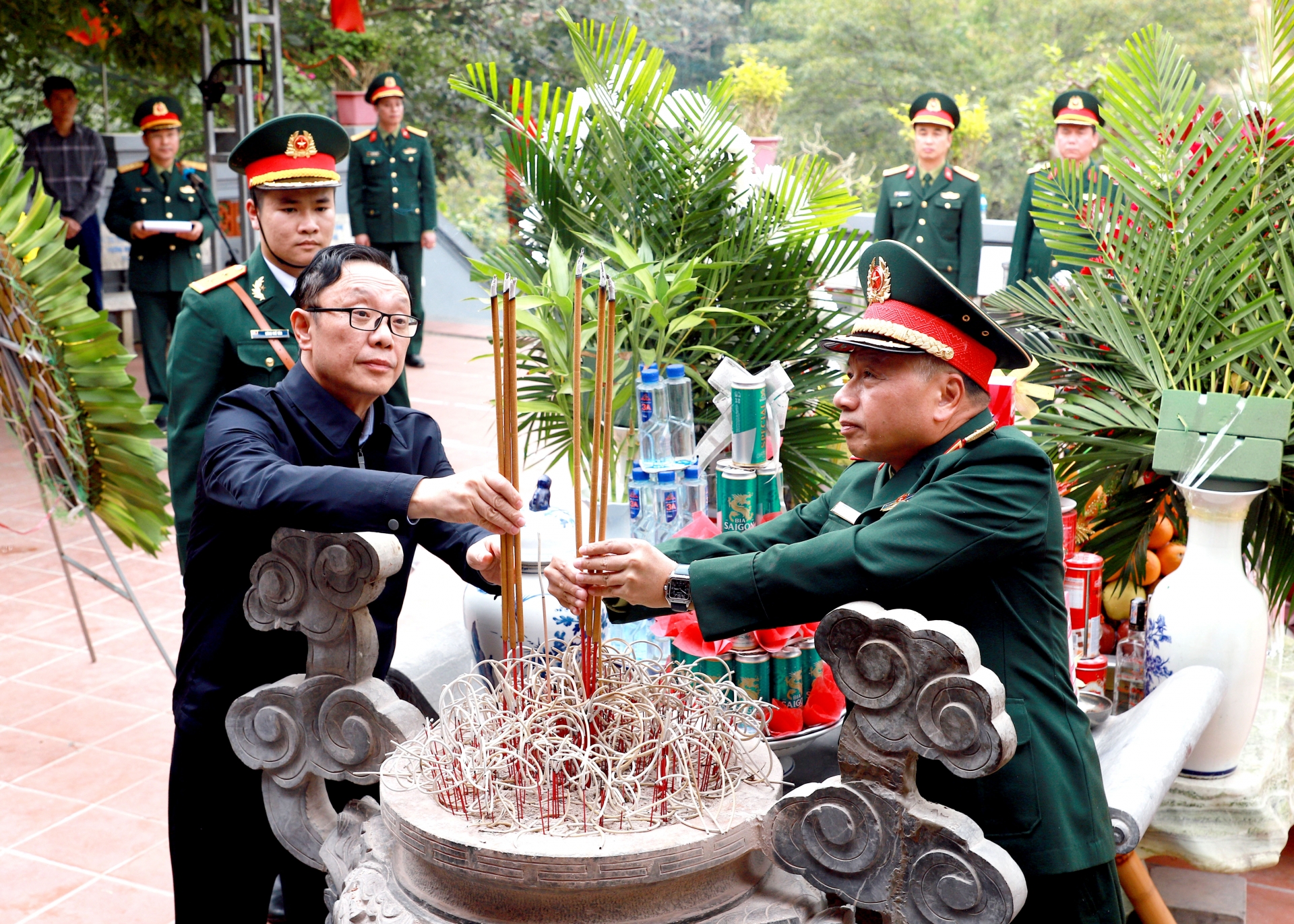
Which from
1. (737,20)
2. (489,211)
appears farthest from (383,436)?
(737,20)

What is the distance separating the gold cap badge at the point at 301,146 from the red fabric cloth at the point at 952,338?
1479 mm

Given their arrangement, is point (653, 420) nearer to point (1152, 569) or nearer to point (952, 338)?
point (952, 338)

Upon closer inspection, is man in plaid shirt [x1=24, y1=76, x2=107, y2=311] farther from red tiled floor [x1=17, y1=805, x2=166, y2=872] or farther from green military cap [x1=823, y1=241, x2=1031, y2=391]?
green military cap [x1=823, y1=241, x2=1031, y2=391]

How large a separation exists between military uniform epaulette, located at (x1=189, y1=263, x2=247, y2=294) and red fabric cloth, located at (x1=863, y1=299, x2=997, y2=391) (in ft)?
4.84

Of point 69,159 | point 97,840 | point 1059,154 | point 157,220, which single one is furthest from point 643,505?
point 69,159

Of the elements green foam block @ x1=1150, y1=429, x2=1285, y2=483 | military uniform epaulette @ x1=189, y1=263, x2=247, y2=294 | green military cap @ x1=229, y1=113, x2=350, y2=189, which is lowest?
green foam block @ x1=1150, y1=429, x2=1285, y2=483

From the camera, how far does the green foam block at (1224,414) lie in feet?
8.02

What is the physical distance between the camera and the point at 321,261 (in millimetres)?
1943

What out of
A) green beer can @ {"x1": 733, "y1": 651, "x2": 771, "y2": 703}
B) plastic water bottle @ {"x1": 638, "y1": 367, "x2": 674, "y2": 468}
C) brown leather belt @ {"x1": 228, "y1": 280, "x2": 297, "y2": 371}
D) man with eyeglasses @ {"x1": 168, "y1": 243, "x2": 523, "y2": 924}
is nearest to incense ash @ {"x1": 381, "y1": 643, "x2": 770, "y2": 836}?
man with eyeglasses @ {"x1": 168, "y1": 243, "x2": 523, "y2": 924}

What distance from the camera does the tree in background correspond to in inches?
545

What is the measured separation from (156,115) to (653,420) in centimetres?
611

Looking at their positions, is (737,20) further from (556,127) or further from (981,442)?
(981,442)

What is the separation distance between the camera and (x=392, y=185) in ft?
28.6

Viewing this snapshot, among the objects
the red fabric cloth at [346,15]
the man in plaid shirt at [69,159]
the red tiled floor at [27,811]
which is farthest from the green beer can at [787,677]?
the red fabric cloth at [346,15]
